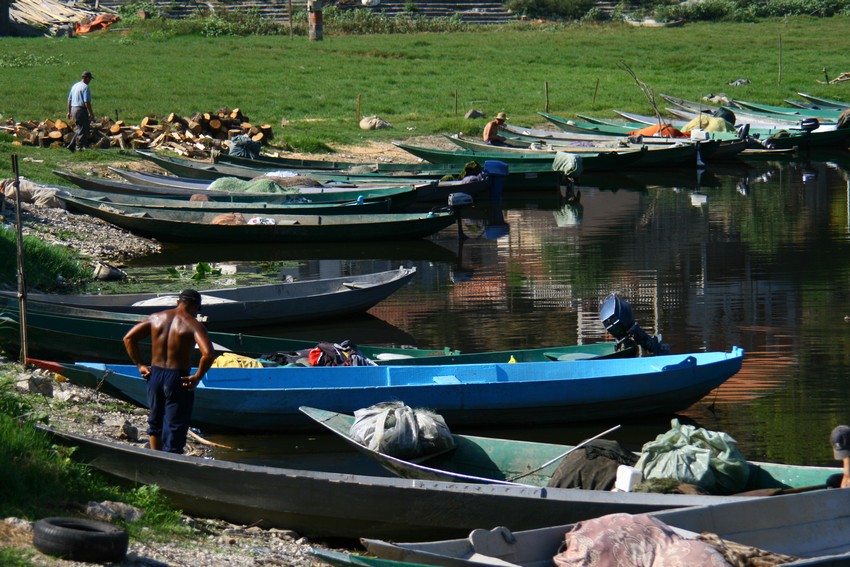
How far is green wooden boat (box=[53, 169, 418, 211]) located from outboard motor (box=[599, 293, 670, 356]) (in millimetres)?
10949

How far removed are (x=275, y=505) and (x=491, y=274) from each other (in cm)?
1114

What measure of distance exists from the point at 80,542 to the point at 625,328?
6.58m

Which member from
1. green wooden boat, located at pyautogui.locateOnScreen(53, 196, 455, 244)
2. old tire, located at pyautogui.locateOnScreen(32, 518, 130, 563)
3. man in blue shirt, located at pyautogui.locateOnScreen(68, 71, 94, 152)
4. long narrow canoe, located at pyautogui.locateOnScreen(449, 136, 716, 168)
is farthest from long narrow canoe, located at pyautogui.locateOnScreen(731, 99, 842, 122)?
old tire, located at pyautogui.locateOnScreen(32, 518, 130, 563)

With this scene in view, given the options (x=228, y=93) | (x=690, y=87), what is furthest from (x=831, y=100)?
(x=228, y=93)

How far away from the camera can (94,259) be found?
1880 centimetres

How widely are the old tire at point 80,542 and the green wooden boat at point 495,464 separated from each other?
9.03 feet

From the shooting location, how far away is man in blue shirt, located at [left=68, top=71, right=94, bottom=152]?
25.2m

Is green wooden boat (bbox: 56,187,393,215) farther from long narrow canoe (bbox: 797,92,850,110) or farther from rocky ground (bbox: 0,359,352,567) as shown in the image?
long narrow canoe (bbox: 797,92,850,110)

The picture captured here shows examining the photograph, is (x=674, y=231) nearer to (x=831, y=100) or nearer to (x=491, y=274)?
(x=491, y=274)

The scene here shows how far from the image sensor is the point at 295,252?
2098cm

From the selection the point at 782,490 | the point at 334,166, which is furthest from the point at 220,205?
the point at 782,490

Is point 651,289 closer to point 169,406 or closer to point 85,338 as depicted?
point 85,338

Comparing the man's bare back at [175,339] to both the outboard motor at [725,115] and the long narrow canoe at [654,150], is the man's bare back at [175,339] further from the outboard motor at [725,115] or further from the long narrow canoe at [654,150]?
the outboard motor at [725,115]

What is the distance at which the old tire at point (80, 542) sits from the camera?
6.49 metres
